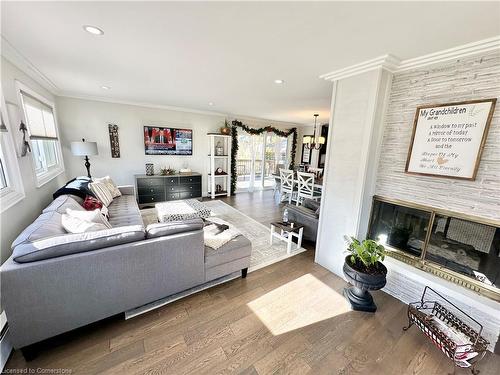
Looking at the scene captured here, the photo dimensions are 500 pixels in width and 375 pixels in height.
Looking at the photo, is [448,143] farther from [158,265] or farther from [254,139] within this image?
[254,139]

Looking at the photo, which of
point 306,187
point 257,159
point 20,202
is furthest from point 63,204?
point 257,159

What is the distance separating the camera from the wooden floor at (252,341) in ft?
4.64

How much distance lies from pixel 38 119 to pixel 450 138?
496 cm

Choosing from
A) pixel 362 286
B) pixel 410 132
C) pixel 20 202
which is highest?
pixel 410 132

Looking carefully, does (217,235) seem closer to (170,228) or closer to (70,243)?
(170,228)

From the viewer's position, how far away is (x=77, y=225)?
179 cm

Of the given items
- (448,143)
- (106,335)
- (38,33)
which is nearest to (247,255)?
(106,335)

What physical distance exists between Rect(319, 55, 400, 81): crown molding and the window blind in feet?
12.1

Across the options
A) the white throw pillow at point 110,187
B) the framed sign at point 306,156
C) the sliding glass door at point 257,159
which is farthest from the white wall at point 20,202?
the framed sign at point 306,156

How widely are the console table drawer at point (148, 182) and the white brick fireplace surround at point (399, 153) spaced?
376 centimetres

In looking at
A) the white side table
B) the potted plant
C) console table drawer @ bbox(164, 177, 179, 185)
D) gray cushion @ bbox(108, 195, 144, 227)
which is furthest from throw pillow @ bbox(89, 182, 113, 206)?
the potted plant

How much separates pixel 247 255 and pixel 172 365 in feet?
3.74

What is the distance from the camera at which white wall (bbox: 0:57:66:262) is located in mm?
1725

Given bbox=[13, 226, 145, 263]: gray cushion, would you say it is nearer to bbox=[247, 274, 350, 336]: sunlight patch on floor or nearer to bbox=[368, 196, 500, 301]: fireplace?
bbox=[247, 274, 350, 336]: sunlight patch on floor
